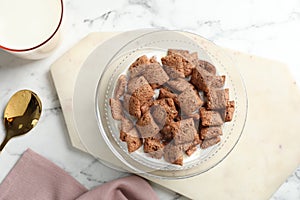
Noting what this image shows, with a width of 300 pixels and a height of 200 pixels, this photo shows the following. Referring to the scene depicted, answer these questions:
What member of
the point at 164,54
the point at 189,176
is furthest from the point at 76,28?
the point at 189,176

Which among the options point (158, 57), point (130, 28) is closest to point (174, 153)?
point (158, 57)

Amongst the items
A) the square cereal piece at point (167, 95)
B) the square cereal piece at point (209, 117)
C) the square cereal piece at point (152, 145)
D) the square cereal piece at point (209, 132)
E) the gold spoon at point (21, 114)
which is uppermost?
the square cereal piece at point (167, 95)

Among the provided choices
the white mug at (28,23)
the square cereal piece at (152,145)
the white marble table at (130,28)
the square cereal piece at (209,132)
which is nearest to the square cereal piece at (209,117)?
the square cereal piece at (209,132)

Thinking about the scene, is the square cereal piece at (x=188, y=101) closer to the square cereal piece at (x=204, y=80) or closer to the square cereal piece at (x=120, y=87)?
the square cereal piece at (x=204, y=80)

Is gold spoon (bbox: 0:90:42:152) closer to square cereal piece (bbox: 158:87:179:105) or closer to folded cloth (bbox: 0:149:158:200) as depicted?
folded cloth (bbox: 0:149:158:200)

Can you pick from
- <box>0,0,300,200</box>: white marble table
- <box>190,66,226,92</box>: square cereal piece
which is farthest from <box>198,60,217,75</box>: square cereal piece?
<box>0,0,300,200</box>: white marble table
